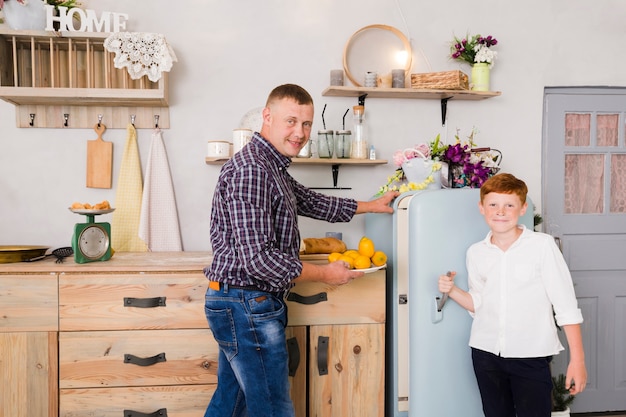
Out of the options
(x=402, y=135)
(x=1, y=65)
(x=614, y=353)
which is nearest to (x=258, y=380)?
(x=402, y=135)

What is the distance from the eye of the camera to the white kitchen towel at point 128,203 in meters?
2.77

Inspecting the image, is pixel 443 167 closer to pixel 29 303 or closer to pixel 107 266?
pixel 107 266

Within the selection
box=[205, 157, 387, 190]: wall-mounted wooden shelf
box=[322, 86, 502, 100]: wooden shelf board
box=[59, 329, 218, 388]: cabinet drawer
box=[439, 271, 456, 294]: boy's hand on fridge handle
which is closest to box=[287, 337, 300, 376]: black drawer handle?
box=[59, 329, 218, 388]: cabinet drawer

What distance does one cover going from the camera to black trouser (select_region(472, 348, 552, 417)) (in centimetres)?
190

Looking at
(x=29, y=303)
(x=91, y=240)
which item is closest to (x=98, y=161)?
(x=91, y=240)

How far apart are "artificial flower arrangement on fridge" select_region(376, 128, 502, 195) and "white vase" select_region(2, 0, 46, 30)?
6.00ft

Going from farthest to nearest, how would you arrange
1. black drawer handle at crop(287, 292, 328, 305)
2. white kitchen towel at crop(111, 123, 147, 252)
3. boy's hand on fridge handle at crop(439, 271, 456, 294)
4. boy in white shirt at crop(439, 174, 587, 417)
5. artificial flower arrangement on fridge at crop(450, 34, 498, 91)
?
artificial flower arrangement on fridge at crop(450, 34, 498, 91), white kitchen towel at crop(111, 123, 147, 252), black drawer handle at crop(287, 292, 328, 305), boy's hand on fridge handle at crop(439, 271, 456, 294), boy in white shirt at crop(439, 174, 587, 417)

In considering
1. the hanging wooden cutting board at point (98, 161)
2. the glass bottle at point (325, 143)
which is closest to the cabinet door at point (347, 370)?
the glass bottle at point (325, 143)

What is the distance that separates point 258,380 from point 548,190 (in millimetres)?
2143

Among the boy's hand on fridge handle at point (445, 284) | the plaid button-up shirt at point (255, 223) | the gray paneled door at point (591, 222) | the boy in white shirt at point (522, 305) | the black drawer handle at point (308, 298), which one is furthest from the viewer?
the gray paneled door at point (591, 222)

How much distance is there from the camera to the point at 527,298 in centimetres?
190

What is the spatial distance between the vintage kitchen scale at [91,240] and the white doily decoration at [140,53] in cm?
67

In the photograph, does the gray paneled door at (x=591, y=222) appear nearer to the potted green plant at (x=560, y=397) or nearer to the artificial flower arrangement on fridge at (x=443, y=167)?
the potted green plant at (x=560, y=397)

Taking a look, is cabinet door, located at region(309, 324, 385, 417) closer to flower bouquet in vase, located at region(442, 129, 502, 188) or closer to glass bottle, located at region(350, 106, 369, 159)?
flower bouquet in vase, located at region(442, 129, 502, 188)
